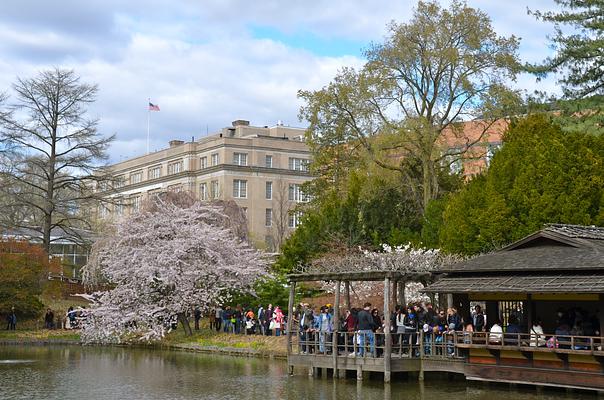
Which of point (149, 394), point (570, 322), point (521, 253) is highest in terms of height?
point (521, 253)

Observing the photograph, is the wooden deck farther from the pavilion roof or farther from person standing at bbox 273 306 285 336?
person standing at bbox 273 306 285 336

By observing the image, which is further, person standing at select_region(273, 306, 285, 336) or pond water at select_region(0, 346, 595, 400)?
person standing at select_region(273, 306, 285, 336)

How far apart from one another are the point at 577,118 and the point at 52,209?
34.4 m

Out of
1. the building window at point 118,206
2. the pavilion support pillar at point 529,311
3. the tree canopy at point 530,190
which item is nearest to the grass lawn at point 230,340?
the tree canopy at point 530,190

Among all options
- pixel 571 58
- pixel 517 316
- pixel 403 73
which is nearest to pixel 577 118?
pixel 571 58

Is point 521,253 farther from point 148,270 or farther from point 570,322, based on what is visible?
point 148,270

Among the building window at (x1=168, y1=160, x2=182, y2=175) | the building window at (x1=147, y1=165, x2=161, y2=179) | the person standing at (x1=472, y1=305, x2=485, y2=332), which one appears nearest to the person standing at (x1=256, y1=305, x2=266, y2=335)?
the person standing at (x1=472, y1=305, x2=485, y2=332)

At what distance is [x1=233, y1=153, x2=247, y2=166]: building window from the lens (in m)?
93.3

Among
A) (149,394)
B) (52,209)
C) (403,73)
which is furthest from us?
(52,209)

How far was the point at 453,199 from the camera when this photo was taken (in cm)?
4316

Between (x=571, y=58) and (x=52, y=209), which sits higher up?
(x=571, y=58)

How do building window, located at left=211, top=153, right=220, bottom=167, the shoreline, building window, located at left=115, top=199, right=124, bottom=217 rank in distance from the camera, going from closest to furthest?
the shoreline < building window, located at left=115, top=199, right=124, bottom=217 < building window, located at left=211, top=153, right=220, bottom=167

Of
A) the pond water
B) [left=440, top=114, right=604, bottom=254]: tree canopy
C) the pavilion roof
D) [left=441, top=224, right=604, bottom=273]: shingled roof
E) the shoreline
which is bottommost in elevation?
the pond water

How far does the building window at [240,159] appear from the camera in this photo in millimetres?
A: 93312
